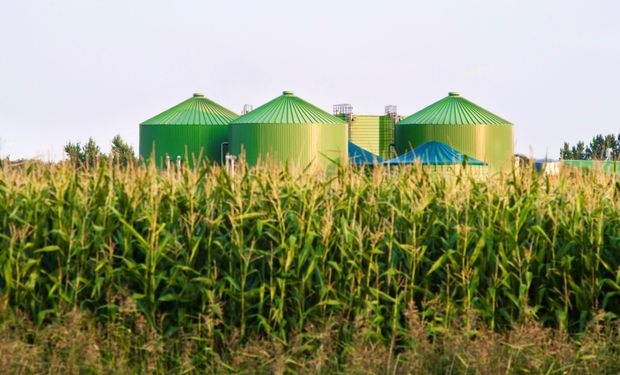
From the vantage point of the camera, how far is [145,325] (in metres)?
8.70

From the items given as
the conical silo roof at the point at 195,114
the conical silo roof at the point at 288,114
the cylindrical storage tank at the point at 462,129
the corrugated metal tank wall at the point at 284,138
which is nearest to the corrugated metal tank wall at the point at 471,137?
the cylindrical storage tank at the point at 462,129

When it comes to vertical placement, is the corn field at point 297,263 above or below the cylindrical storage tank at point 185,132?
below

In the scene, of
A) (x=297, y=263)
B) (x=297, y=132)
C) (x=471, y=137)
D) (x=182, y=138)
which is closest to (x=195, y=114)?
(x=182, y=138)

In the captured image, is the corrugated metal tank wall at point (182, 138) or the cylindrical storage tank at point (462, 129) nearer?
the corrugated metal tank wall at point (182, 138)

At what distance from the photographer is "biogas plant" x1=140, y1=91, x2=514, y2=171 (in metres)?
42.9

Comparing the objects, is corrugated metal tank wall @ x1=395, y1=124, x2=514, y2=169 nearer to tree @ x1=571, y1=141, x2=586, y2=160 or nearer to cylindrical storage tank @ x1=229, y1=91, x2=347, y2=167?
cylindrical storage tank @ x1=229, y1=91, x2=347, y2=167

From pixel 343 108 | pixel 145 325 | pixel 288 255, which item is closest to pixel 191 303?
pixel 145 325

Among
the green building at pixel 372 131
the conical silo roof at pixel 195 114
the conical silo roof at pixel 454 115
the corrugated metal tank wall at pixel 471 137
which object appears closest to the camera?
the conical silo roof at pixel 195 114

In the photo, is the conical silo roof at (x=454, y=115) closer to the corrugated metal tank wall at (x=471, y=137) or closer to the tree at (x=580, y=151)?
the corrugated metal tank wall at (x=471, y=137)

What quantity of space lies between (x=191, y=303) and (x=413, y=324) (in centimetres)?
227

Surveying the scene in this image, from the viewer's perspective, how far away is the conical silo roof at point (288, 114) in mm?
43250

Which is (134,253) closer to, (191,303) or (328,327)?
(191,303)

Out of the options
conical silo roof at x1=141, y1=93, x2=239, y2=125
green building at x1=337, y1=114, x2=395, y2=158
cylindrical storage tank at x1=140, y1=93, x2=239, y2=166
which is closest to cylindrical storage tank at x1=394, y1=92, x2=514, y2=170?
green building at x1=337, y1=114, x2=395, y2=158

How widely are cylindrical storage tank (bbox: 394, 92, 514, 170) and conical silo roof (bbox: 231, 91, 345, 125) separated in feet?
21.5
